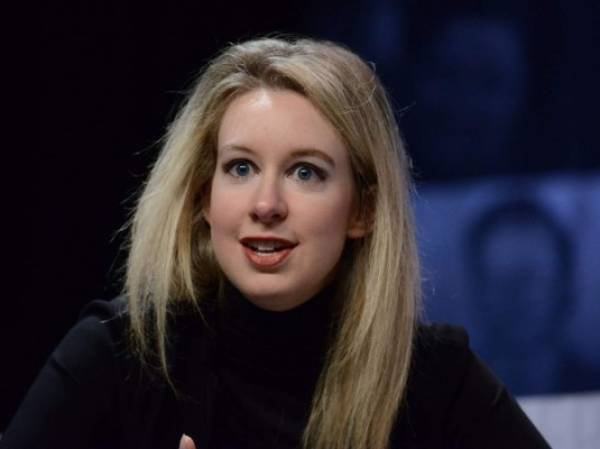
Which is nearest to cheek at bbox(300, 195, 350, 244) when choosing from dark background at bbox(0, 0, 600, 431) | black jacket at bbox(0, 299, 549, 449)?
black jacket at bbox(0, 299, 549, 449)

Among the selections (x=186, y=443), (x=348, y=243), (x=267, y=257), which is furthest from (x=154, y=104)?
(x=186, y=443)

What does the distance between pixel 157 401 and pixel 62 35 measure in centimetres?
99

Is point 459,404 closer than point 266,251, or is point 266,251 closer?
point 266,251

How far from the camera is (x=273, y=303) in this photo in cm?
156

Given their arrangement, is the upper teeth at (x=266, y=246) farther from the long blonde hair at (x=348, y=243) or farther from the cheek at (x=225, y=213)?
the long blonde hair at (x=348, y=243)

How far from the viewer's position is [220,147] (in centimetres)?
158

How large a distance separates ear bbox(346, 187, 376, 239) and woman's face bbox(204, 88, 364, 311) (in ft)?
0.15

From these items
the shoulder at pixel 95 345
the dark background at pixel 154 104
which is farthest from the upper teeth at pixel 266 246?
the dark background at pixel 154 104

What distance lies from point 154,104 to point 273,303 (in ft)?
3.27

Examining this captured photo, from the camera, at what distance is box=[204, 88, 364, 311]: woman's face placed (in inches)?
59.1

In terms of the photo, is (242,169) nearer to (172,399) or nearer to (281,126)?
(281,126)

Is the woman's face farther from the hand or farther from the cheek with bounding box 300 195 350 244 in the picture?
the hand

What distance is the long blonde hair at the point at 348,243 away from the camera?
158 cm

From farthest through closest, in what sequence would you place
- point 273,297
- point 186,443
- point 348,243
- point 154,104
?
point 154,104 → point 348,243 → point 273,297 → point 186,443
